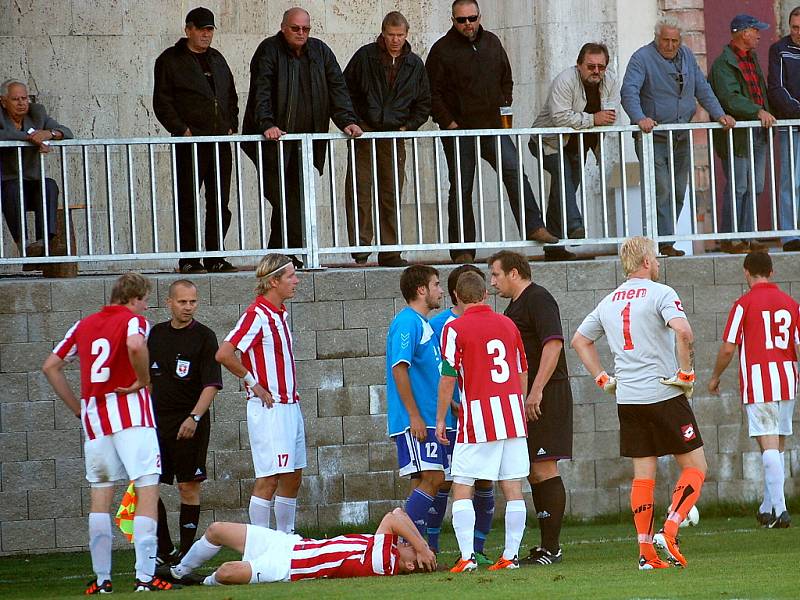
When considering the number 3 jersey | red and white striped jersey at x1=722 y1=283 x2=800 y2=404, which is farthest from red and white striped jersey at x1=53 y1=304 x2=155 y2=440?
red and white striped jersey at x1=722 y1=283 x2=800 y2=404

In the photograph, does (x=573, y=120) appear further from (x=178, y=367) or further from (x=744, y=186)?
(x=178, y=367)

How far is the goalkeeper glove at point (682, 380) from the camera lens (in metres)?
8.34

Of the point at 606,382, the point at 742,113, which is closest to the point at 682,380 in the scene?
the point at 606,382

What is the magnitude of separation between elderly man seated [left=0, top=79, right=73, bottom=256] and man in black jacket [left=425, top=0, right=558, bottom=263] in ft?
11.1

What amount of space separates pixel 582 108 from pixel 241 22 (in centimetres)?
511

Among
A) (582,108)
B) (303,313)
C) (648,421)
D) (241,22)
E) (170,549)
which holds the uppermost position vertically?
(241,22)

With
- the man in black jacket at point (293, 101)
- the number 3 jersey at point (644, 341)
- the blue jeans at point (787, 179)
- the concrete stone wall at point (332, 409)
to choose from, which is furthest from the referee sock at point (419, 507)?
the blue jeans at point (787, 179)

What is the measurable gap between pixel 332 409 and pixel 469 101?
310cm

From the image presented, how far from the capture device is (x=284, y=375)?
385 inches

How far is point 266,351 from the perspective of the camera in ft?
32.0

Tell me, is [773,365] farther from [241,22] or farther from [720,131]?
[241,22]

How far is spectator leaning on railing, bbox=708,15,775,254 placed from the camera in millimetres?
13539

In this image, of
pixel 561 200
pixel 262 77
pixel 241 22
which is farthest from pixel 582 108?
pixel 241 22

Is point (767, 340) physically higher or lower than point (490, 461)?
higher
